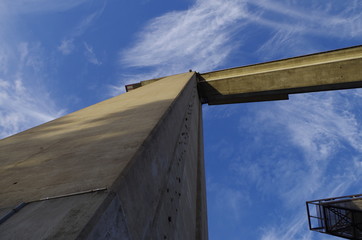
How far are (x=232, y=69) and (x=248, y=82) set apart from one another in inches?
43.4

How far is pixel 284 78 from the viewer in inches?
377

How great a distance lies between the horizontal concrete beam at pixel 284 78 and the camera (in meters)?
8.69

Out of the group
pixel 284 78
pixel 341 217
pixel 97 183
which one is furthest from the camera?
pixel 341 217

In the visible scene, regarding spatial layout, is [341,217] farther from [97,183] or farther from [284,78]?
[97,183]

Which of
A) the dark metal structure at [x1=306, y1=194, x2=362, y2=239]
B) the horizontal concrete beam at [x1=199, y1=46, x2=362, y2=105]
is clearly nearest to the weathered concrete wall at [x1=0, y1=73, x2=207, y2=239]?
the horizontal concrete beam at [x1=199, y1=46, x2=362, y2=105]

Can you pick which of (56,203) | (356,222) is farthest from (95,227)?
(356,222)

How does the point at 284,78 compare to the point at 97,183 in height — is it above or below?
above

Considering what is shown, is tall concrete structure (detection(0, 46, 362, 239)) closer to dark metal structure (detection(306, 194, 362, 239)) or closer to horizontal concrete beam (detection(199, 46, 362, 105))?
horizontal concrete beam (detection(199, 46, 362, 105))

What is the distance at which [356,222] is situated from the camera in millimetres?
14719

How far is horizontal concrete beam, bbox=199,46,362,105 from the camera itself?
8688mm

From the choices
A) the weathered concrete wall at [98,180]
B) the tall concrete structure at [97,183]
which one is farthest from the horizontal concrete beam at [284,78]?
the weathered concrete wall at [98,180]

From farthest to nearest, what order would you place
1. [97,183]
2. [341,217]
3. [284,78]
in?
[341,217]
[284,78]
[97,183]

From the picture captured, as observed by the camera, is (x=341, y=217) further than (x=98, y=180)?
Yes

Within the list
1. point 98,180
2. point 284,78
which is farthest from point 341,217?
point 98,180
